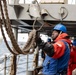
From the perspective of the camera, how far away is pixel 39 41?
14.7 ft

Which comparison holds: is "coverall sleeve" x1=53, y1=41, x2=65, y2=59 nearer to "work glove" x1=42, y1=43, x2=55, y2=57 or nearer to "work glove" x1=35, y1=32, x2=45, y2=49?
"work glove" x1=42, y1=43, x2=55, y2=57

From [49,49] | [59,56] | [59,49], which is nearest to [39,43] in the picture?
[49,49]

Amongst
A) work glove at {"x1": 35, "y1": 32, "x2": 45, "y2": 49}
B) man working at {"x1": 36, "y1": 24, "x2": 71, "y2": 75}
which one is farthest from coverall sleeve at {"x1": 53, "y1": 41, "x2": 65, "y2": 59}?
work glove at {"x1": 35, "y1": 32, "x2": 45, "y2": 49}

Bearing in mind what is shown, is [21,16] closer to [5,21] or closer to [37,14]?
[37,14]

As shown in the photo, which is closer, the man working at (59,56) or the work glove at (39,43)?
the work glove at (39,43)

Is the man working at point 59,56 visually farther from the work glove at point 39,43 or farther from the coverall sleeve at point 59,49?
the work glove at point 39,43

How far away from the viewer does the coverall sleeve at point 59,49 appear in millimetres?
4527

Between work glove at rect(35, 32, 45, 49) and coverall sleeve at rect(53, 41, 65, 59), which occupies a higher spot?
work glove at rect(35, 32, 45, 49)

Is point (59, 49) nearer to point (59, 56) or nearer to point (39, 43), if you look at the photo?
point (59, 56)

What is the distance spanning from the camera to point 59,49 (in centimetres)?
462

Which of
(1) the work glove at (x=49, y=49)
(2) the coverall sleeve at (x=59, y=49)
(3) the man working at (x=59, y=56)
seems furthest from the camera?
(3) the man working at (x=59, y=56)

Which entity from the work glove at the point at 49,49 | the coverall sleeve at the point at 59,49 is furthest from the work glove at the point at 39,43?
Answer: the coverall sleeve at the point at 59,49

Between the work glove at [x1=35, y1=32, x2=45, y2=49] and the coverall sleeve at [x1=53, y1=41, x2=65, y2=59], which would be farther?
the coverall sleeve at [x1=53, y1=41, x2=65, y2=59]

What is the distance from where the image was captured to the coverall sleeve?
453 cm
